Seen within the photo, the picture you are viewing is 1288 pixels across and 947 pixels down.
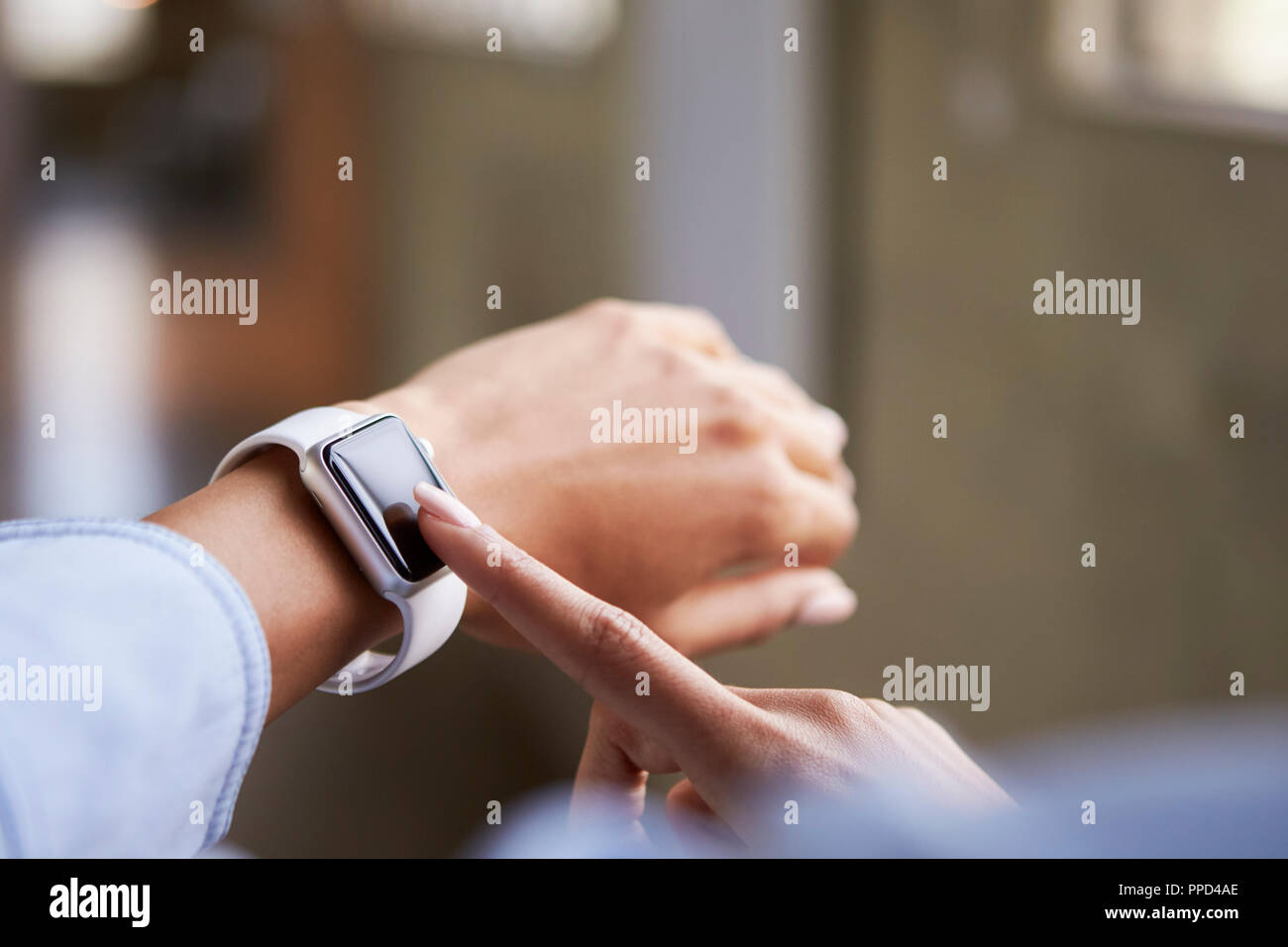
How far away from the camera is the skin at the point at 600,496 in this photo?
38 cm

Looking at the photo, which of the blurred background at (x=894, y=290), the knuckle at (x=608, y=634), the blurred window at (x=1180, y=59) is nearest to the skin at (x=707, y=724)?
the knuckle at (x=608, y=634)

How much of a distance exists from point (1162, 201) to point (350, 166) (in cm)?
109

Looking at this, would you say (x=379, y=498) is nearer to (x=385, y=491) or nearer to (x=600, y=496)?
(x=385, y=491)

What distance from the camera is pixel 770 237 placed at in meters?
0.95

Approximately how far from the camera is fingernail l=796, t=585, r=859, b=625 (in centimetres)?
60

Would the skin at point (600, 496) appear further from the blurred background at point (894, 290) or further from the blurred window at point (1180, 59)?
the blurred window at point (1180, 59)

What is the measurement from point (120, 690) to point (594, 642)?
16 cm

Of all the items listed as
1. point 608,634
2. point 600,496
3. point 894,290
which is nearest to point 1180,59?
point 894,290

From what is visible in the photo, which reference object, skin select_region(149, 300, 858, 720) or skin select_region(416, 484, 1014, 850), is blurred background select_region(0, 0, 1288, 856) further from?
skin select_region(416, 484, 1014, 850)

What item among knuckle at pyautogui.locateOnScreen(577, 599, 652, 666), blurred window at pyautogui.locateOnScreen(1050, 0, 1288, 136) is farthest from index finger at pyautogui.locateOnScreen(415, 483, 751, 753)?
blurred window at pyautogui.locateOnScreen(1050, 0, 1288, 136)

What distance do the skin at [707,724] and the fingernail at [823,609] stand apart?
24 cm

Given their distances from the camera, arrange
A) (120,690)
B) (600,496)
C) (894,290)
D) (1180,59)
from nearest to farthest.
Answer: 1. (120,690)
2. (600,496)
3. (1180,59)
4. (894,290)

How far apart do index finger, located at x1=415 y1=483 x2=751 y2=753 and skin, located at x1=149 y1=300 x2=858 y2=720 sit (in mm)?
64

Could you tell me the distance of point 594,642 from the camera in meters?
0.33
